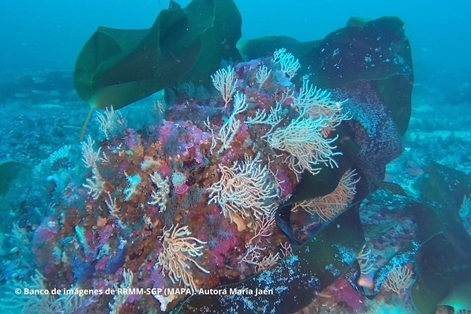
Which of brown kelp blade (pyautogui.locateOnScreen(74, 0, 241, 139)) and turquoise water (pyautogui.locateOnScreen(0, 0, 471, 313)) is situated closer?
turquoise water (pyautogui.locateOnScreen(0, 0, 471, 313))

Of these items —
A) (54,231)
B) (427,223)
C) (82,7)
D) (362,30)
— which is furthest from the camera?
(82,7)

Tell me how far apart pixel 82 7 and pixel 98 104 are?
87.7 m

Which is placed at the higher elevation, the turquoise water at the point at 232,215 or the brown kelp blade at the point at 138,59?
the brown kelp blade at the point at 138,59

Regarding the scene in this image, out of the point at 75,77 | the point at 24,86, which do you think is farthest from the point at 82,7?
the point at 75,77

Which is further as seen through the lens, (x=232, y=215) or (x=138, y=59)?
(x=138, y=59)

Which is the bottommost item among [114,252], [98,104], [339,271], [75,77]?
[339,271]

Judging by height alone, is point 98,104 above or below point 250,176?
above

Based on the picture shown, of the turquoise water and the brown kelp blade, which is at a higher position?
the brown kelp blade

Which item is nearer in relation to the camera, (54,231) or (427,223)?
(54,231)

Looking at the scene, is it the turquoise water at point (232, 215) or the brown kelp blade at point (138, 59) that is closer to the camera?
the turquoise water at point (232, 215)

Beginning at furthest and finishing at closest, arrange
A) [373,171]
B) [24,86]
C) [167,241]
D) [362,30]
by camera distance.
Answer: [24,86] < [362,30] < [373,171] < [167,241]

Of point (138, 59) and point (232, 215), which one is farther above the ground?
point (138, 59)

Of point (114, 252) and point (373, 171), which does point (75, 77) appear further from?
point (373, 171)

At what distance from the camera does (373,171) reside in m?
3.00
